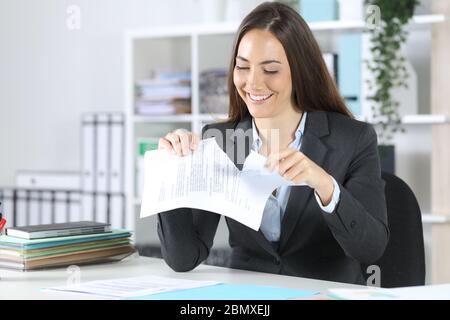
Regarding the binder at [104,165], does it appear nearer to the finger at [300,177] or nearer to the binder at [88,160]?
the binder at [88,160]

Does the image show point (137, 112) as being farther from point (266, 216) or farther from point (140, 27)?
point (266, 216)

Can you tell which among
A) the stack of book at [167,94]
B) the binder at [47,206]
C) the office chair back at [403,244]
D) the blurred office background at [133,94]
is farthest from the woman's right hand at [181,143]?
the binder at [47,206]

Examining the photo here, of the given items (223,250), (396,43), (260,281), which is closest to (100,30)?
(223,250)

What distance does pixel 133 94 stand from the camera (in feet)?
12.3

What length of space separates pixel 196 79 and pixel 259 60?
5.59 feet

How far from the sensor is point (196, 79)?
142 inches

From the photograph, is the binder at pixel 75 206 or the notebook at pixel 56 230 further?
the binder at pixel 75 206

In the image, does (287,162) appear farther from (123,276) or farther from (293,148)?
(123,276)

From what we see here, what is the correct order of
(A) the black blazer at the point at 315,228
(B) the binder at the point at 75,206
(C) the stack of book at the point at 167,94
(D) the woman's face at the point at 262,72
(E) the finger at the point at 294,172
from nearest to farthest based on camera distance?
1. (E) the finger at the point at 294,172
2. (A) the black blazer at the point at 315,228
3. (D) the woman's face at the point at 262,72
4. (C) the stack of book at the point at 167,94
5. (B) the binder at the point at 75,206

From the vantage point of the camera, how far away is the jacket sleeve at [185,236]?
178 centimetres

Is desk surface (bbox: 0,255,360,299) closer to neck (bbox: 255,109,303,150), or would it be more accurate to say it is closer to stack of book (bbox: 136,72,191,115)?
neck (bbox: 255,109,303,150)

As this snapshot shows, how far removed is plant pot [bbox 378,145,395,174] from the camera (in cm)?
312

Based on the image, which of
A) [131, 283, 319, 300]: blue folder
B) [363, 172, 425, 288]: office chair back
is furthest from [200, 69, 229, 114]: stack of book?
[131, 283, 319, 300]: blue folder

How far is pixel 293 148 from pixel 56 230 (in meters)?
0.60
